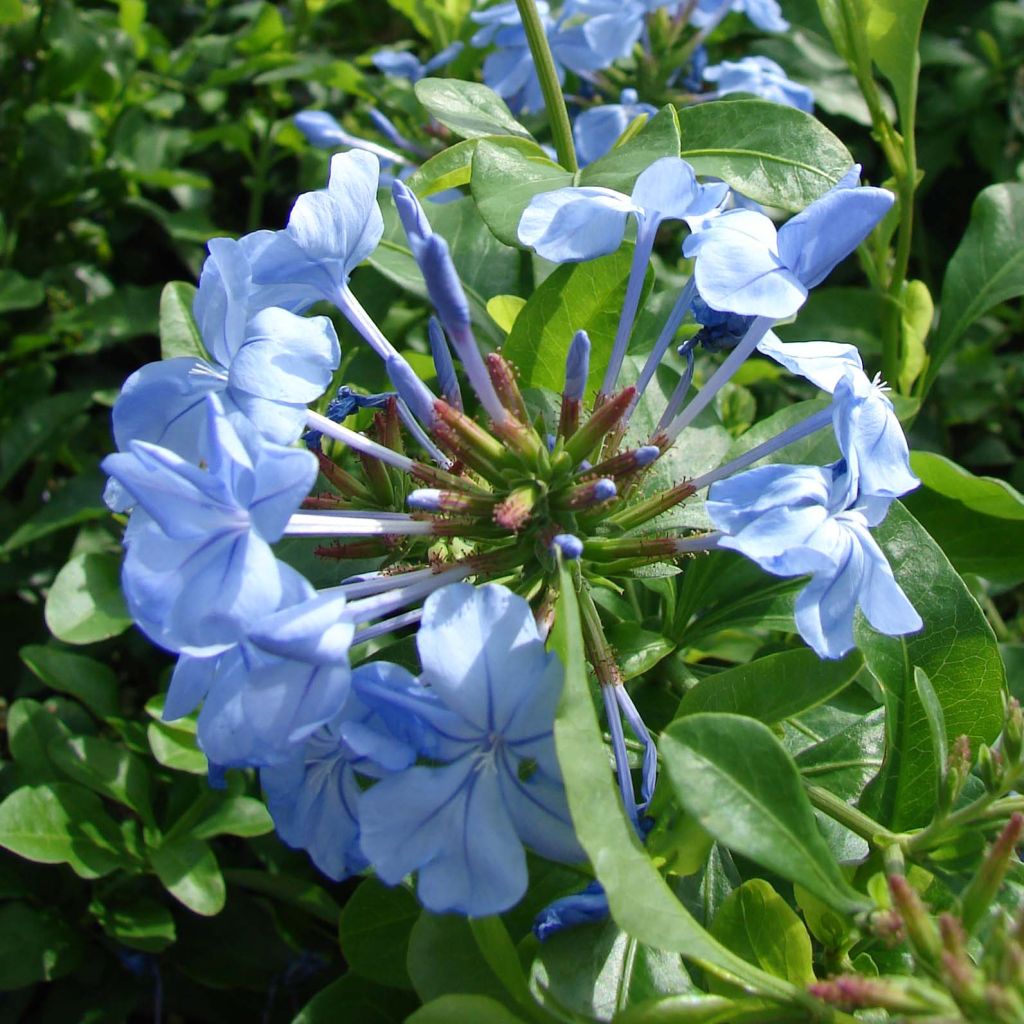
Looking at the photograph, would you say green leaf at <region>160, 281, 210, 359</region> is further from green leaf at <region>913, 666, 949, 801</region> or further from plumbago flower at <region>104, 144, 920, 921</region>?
green leaf at <region>913, 666, 949, 801</region>

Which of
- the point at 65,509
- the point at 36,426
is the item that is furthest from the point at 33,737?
the point at 36,426

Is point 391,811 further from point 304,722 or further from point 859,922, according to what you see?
point 859,922

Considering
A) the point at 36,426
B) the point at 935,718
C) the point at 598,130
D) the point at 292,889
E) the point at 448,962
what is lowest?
the point at 292,889

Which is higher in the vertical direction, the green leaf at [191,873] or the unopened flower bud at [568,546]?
the unopened flower bud at [568,546]

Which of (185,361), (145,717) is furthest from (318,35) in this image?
(185,361)

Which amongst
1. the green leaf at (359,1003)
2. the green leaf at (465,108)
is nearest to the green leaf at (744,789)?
the green leaf at (359,1003)

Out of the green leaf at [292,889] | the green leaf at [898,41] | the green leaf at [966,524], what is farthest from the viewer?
the green leaf at [292,889]

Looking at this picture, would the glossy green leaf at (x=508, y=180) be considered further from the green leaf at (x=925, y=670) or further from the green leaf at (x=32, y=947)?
the green leaf at (x=32, y=947)

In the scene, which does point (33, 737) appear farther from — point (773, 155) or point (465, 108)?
point (773, 155)
